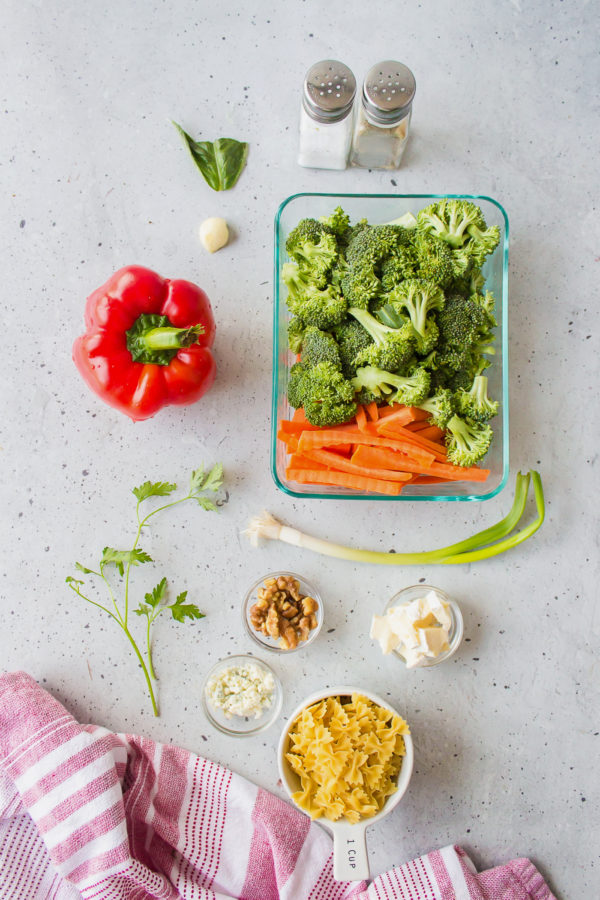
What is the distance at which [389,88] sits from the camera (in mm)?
1526

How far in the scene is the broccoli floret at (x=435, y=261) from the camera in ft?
4.96

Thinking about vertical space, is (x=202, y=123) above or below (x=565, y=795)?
above

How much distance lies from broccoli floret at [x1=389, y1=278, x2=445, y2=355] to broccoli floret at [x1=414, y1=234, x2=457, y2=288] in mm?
26

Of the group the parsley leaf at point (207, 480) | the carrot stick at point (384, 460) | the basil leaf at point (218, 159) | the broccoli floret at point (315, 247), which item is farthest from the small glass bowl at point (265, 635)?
the basil leaf at point (218, 159)

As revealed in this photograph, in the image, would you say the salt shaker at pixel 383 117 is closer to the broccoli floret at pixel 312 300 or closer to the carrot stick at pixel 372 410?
the broccoli floret at pixel 312 300

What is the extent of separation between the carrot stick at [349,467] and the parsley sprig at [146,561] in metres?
0.28

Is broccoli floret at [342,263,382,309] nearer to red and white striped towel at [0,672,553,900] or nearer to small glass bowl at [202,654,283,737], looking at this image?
small glass bowl at [202,654,283,737]

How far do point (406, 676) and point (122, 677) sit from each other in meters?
0.69

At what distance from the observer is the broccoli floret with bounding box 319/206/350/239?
158 centimetres

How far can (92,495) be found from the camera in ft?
5.86

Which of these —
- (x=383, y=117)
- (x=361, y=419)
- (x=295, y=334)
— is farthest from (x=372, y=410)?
(x=383, y=117)

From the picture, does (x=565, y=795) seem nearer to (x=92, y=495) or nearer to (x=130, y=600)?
(x=130, y=600)

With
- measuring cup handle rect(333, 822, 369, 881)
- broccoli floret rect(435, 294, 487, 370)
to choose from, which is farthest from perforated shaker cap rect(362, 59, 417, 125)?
measuring cup handle rect(333, 822, 369, 881)

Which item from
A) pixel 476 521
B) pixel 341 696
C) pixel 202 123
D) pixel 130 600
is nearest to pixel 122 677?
pixel 130 600
